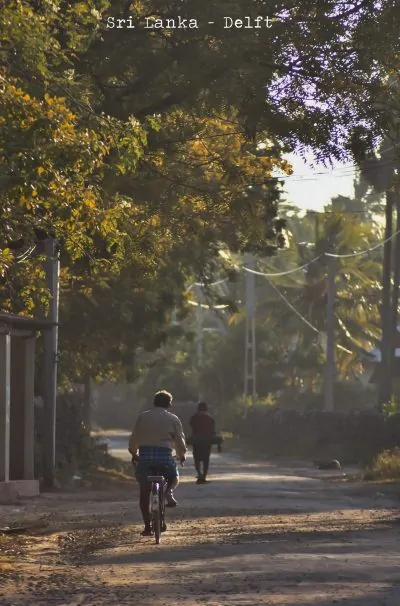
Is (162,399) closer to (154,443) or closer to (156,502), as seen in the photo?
(154,443)

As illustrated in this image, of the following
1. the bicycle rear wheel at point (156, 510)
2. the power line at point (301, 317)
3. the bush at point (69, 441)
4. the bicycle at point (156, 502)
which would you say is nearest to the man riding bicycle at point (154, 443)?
the bicycle at point (156, 502)

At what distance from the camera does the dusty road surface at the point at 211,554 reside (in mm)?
13047

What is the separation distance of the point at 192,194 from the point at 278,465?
29759 mm

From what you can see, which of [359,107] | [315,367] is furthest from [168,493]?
[315,367]

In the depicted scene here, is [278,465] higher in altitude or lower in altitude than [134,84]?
lower

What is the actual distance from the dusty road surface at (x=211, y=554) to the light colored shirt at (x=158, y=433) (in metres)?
1.14

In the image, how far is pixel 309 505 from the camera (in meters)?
27.5

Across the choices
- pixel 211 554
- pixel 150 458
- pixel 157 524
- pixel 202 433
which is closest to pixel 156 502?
pixel 157 524

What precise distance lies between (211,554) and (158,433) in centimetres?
228

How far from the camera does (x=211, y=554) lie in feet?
55.1

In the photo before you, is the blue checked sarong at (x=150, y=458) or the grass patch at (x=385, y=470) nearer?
the blue checked sarong at (x=150, y=458)

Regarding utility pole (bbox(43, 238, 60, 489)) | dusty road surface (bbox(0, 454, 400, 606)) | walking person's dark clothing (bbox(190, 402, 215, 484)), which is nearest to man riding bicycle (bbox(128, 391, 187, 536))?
dusty road surface (bbox(0, 454, 400, 606))

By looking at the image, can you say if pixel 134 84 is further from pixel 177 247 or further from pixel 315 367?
pixel 315 367

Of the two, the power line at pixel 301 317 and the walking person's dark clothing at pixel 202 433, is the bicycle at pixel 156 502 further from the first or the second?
the power line at pixel 301 317
